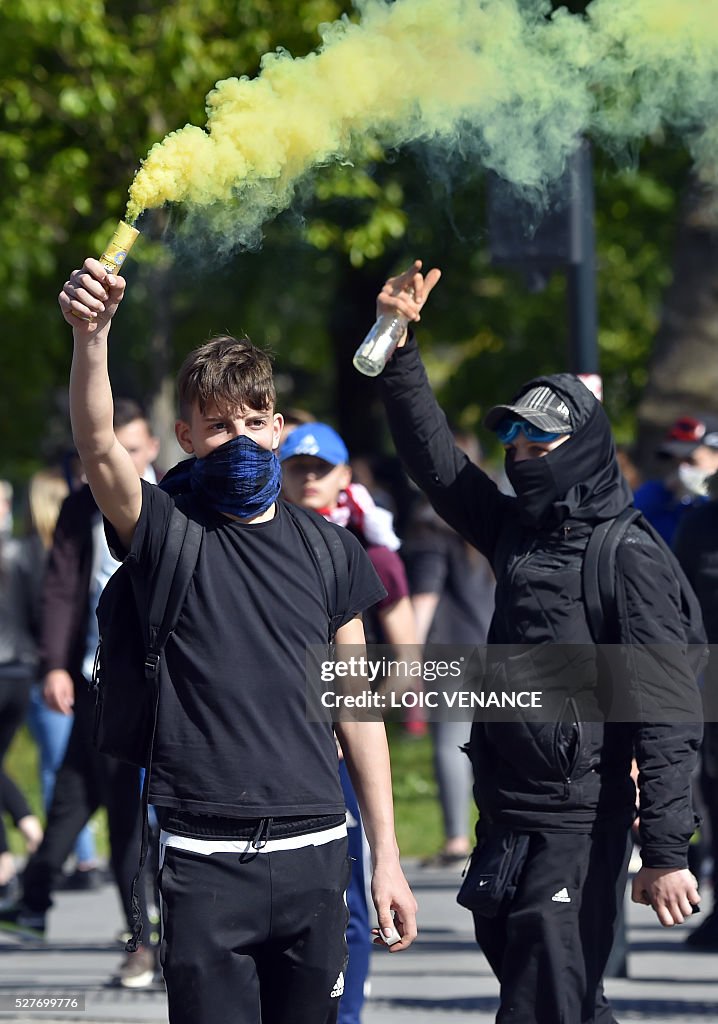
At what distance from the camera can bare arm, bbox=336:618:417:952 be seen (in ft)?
11.9

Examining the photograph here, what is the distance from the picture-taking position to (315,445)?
17.5ft

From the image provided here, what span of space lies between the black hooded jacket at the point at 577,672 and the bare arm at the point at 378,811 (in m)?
0.60

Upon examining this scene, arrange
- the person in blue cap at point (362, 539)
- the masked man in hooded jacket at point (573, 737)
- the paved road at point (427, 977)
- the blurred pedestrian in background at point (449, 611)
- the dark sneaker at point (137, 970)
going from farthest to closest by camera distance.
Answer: the blurred pedestrian in background at point (449, 611) < the dark sneaker at point (137, 970) < the paved road at point (427, 977) < the person in blue cap at point (362, 539) < the masked man in hooded jacket at point (573, 737)

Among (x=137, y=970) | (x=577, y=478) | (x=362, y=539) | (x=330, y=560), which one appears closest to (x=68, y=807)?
(x=137, y=970)

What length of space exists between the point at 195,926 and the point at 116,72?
8.97 metres

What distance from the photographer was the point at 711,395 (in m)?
11.1

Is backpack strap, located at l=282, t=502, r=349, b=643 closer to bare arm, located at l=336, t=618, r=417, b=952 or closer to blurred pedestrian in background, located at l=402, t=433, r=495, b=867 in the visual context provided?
bare arm, located at l=336, t=618, r=417, b=952

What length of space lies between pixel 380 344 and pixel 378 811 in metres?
1.31

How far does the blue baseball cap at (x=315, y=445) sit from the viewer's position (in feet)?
17.5

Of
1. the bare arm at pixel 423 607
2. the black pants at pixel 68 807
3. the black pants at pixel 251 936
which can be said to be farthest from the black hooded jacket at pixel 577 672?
Result: the bare arm at pixel 423 607

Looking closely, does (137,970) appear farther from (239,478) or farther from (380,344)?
(239,478)

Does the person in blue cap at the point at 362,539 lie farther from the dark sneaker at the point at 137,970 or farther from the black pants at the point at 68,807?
the black pants at the point at 68,807

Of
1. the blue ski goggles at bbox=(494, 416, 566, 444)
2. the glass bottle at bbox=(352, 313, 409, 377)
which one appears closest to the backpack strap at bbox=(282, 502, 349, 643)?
the glass bottle at bbox=(352, 313, 409, 377)

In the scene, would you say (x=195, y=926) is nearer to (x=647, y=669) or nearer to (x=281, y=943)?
(x=281, y=943)
